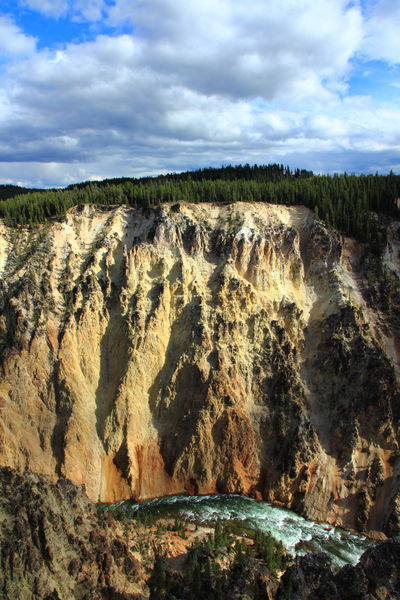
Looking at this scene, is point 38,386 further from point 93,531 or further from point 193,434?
point 93,531

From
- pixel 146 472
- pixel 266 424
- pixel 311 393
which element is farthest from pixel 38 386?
pixel 311 393

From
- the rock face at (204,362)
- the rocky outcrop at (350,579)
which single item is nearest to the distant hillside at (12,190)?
the rock face at (204,362)

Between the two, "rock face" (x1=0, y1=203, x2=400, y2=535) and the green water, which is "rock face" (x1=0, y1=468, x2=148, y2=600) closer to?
the green water

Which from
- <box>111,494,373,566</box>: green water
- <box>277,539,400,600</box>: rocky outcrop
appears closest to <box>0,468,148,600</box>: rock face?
<box>277,539,400,600</box>: rocky outcrop

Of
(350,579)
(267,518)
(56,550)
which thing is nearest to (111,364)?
(267,518)

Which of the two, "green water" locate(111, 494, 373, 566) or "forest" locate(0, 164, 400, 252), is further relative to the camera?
"forest" locate(0, 164, 400, 252)

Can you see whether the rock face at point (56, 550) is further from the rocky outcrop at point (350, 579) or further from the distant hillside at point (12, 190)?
the distant hillside at point (12, 190)
